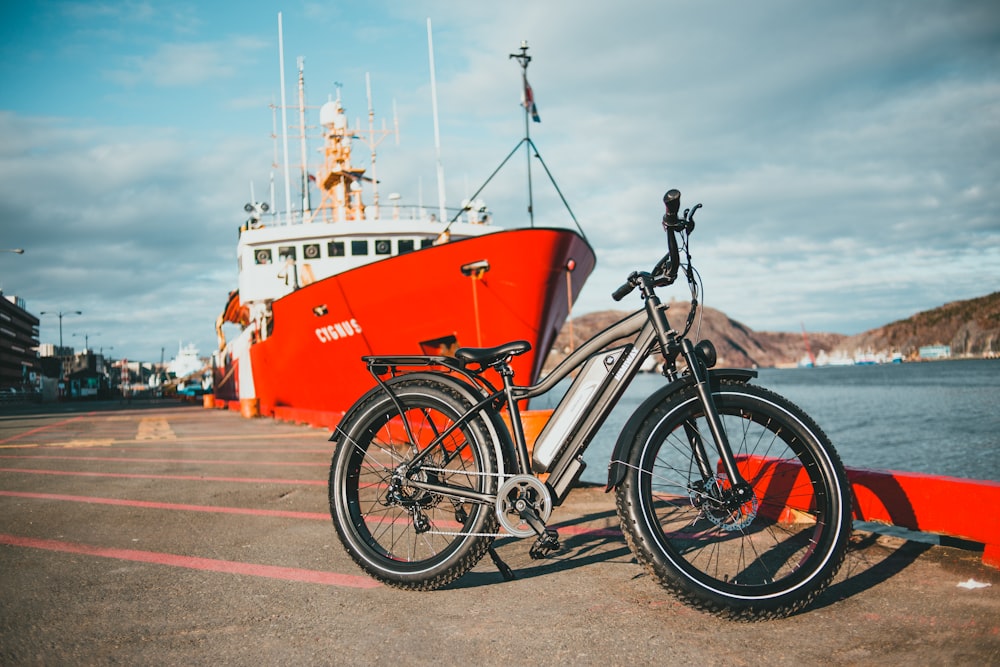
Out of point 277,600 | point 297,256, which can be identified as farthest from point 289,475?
point 297,256

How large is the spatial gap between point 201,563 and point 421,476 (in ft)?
4.44

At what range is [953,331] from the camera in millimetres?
146500

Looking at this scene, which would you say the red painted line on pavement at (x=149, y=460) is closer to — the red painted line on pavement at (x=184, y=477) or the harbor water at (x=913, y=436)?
the red painted line on pavement at (x=184, y=477)

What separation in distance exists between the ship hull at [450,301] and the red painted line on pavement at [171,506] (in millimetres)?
5685

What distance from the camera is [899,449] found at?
66.9ft

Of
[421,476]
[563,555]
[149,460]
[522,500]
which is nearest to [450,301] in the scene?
[149,460]

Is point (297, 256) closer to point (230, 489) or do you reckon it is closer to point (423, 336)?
point (423, 336)

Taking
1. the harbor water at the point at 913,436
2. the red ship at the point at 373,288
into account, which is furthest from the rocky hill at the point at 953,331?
the red ship at the point at 373,288

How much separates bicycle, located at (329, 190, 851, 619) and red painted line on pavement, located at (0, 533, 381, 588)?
0.23 m

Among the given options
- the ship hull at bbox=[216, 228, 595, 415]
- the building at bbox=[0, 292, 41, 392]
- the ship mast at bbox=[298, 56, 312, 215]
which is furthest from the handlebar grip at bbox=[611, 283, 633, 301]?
the building at bbox=[0, 292, 41, 392]

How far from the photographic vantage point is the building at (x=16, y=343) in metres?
104

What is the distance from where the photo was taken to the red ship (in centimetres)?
1033

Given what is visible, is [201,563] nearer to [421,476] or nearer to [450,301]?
[421,476]

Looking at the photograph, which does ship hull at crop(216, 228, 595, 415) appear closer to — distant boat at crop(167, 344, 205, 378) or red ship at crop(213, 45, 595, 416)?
red ship at crop(213, 45, 595, 416)
